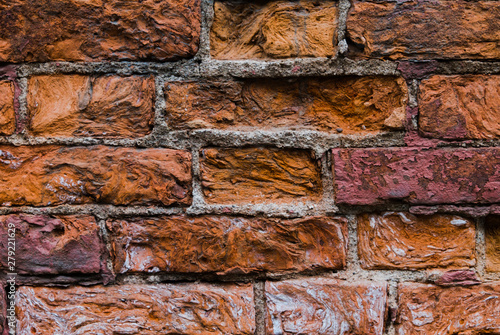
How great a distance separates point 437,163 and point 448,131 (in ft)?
0.16

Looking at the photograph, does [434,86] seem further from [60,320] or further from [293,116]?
[60,320]

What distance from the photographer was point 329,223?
51 centimetres

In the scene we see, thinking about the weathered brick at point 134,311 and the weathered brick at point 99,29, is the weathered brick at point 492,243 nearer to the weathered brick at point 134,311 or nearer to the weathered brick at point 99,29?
the weathered brick at point 134,311

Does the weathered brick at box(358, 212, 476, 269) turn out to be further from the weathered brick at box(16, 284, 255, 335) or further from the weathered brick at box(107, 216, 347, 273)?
the weathered brick at box(16, 284, 255, 335)

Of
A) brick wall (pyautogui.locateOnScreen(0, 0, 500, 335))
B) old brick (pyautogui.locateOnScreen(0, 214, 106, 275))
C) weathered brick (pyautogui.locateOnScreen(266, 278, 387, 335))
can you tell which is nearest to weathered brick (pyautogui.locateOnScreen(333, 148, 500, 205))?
brick wall (pyautogui.locateOnScreen(0, 0, 500, 335))

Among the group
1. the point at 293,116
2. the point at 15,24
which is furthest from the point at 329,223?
the point at 15,24

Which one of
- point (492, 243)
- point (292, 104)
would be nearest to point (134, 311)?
point (292, 104)

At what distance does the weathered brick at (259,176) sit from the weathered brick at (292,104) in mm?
43

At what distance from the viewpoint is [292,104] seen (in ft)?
1.73

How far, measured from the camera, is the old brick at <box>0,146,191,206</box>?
0.50 meters

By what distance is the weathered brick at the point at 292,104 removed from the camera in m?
0.51

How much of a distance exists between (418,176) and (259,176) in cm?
23

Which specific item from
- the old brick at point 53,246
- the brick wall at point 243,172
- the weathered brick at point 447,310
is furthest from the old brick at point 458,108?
the old brick at point 53,246

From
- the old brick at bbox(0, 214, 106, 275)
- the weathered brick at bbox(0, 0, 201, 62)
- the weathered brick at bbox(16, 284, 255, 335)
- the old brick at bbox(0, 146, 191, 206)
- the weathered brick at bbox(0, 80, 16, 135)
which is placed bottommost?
the weathered brick at bbox(16, 284, 255, 335)
